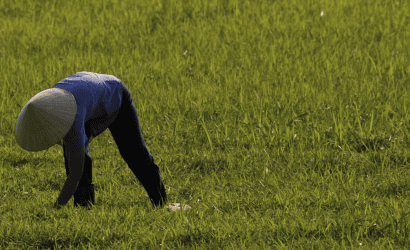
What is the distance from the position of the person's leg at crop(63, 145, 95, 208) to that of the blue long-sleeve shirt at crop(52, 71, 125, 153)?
0.17 metres

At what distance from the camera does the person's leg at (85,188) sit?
4.03 metres

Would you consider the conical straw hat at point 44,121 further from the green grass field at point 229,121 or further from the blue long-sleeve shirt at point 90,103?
the green grass field at point 229,121

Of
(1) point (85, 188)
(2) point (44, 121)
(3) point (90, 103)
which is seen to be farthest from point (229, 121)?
(2) point (44, 121)

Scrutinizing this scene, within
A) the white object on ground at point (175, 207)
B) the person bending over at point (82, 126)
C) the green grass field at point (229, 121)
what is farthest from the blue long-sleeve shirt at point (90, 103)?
the white object on ground at point (175, 207)

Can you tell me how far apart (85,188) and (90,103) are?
0.79 meters

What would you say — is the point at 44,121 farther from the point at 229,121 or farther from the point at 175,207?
the point at 229,121

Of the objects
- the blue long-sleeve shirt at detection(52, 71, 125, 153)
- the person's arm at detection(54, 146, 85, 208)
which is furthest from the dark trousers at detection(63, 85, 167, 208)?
the person's arm at detection(54, 146, 85, 208)

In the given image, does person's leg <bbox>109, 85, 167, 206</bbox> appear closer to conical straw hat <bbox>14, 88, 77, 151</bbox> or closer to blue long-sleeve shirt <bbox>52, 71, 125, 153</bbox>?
blue long-sleeve shirt <bbox>52, 71, 125, 153</bbox>

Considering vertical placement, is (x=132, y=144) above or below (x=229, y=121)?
above

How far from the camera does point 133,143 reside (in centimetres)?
436

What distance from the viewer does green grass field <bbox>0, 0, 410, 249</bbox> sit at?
395 cm

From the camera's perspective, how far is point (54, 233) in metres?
3.88

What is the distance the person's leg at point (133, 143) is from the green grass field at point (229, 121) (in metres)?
0.30

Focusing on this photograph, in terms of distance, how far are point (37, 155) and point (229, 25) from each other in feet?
13.5
